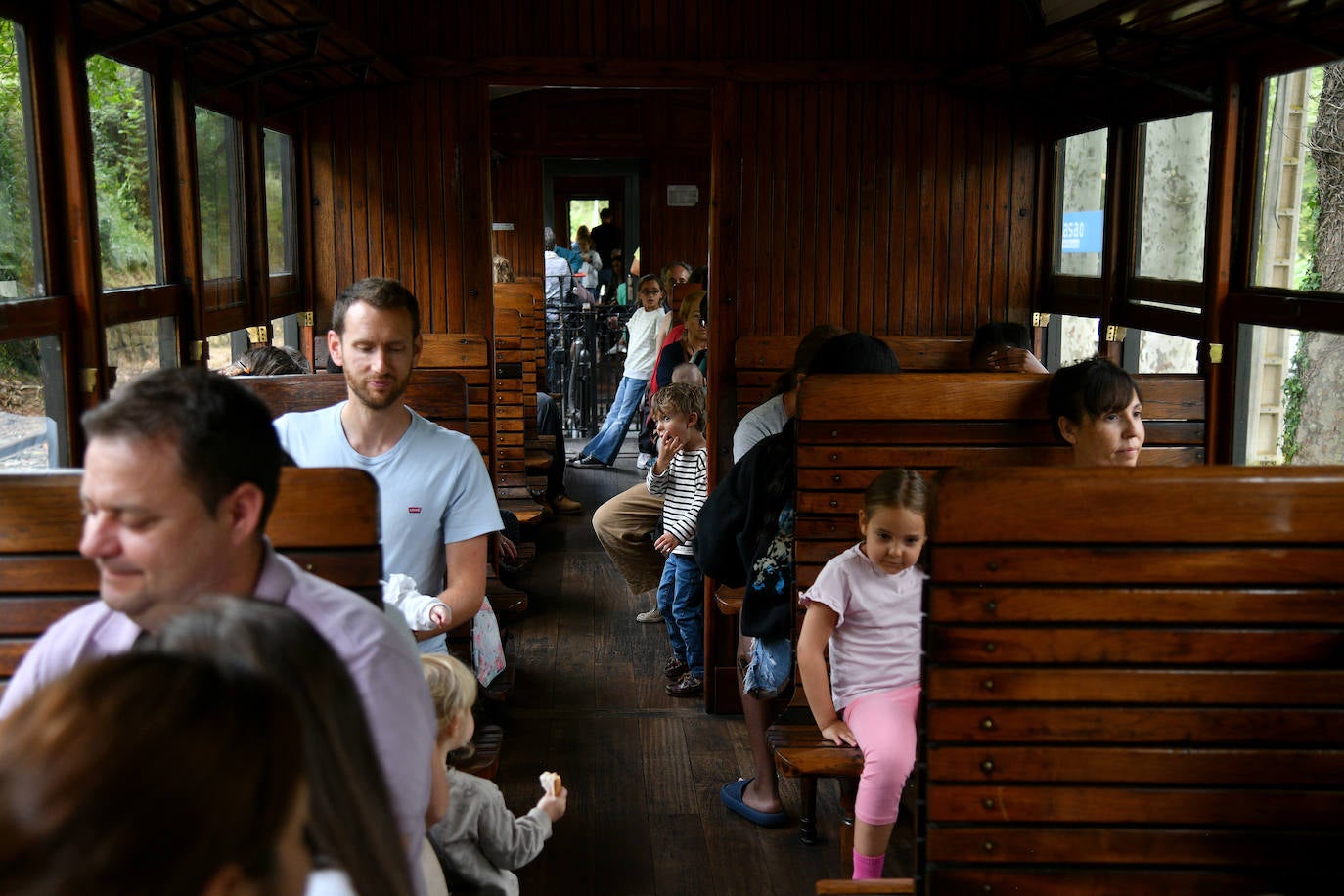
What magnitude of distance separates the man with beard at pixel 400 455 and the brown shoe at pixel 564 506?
226 inches

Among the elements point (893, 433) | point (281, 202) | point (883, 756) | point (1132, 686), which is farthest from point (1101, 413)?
point (281, 202)

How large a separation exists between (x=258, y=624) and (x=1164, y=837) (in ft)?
5.68

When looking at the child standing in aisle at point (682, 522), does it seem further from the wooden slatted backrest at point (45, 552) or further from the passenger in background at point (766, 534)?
the wooden slatted backrest at point (45, 552)

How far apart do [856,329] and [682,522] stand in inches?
55.0

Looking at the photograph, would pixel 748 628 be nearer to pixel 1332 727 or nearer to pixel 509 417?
pixel 1332 727

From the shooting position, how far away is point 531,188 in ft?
39.9

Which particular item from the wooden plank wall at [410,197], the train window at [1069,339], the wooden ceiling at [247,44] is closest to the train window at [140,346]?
the wooden ceiling at [247,44]

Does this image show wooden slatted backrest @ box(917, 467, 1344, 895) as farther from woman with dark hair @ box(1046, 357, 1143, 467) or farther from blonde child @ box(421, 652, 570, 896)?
woman with dark hair @ box(1046, 357, 1143, 467)

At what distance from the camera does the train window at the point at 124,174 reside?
3.83m

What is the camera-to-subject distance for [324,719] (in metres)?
1.20

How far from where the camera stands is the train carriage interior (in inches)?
89.5

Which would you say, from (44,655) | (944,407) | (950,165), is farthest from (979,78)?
(44,655)

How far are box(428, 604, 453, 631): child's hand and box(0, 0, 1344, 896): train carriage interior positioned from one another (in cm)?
41

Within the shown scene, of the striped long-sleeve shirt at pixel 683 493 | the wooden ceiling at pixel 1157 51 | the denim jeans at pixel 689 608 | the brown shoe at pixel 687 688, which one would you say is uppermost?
the wooden ceiling at pixel 1157 51
